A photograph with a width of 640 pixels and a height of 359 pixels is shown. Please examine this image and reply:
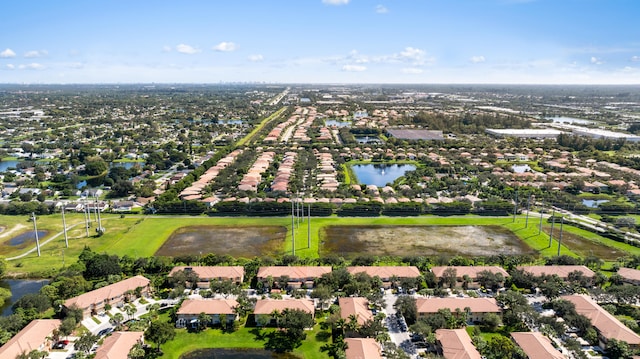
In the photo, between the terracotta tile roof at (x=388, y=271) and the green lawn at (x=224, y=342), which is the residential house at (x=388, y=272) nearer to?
the terracotta tile roof at (x=388, y=271)

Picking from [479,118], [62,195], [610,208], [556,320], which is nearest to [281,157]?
[62,195]

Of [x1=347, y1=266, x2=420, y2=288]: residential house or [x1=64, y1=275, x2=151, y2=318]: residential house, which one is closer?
[x1=64, y1=275, x2=151, y2=318]: residential house

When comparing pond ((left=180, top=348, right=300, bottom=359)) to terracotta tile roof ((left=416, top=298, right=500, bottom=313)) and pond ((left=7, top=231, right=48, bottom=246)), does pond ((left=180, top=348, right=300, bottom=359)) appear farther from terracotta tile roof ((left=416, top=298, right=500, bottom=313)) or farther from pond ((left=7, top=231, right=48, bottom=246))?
pond ((left=7, top=231, right=48, bottom=246))

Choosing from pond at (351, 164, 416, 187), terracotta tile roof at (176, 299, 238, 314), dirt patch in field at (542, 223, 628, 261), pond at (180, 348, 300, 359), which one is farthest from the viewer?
pond at (351, 164, 416, 187)

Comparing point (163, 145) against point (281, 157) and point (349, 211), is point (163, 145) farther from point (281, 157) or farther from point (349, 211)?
point (349, 211)

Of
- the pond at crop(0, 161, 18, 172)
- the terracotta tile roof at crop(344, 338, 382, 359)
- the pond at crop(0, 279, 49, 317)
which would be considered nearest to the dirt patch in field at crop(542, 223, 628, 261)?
the terracotta tile roof at crop(344, 338, 382, 359)

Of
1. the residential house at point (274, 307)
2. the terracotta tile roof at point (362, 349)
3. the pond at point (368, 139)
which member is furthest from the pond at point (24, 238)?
the pond at point (368, 139)

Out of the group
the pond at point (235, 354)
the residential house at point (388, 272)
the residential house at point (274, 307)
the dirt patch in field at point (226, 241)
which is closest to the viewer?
the pond at point (235, 354)
